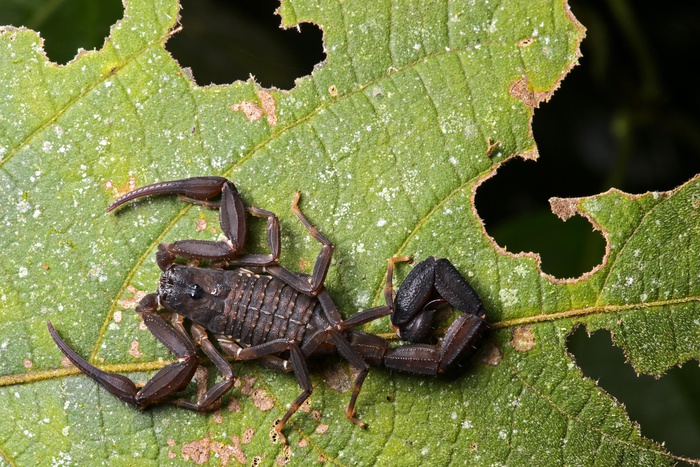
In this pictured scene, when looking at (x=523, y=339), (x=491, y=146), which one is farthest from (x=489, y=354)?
(x=491, y=146)

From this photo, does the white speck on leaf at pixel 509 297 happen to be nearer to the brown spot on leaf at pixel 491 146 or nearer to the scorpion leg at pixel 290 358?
the brown spot on leaf at pixel 491 146

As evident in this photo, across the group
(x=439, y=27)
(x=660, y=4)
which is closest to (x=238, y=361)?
(x=439, y=27)

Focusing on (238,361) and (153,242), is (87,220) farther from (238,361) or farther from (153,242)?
(238,361)

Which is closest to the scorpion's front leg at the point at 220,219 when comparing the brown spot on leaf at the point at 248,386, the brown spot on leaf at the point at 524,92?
the brown spot on leaf at the point at 248,386

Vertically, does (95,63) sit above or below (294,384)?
above

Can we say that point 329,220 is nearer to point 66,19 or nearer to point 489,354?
point 489,354

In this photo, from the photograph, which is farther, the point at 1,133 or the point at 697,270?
the point at 1,133
